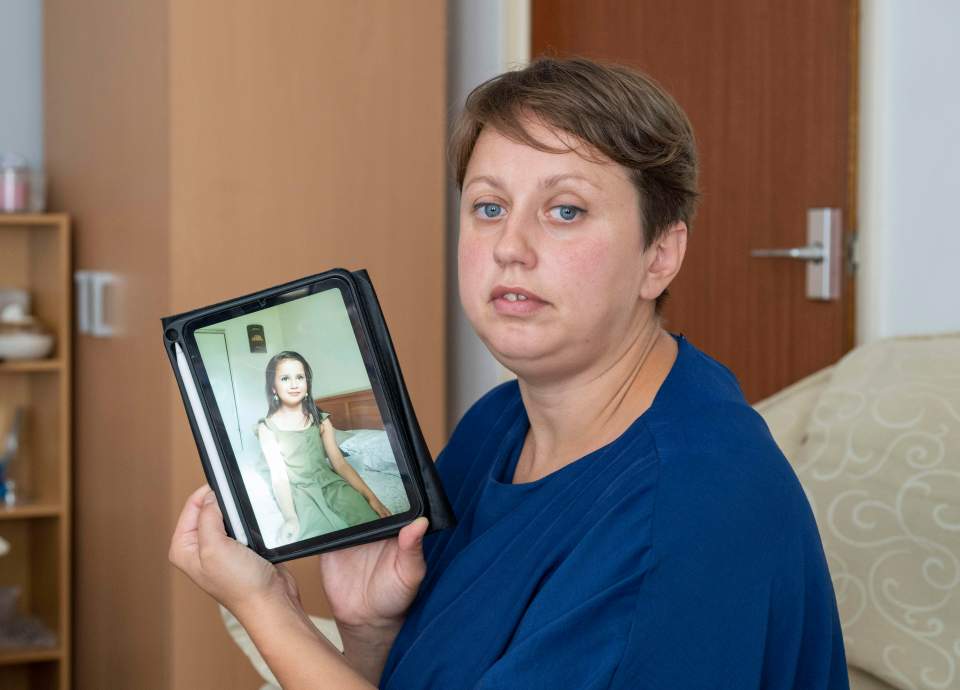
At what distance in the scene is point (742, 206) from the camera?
2.19m

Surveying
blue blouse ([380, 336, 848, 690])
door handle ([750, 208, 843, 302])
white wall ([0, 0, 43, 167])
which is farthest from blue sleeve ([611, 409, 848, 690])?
white wall ([0, 0, 43, 167])

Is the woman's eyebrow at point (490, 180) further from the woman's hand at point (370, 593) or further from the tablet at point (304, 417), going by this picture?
the woman's hand at point (370, 593)

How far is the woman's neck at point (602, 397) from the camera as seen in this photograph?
103 cm

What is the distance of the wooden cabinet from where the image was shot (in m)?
2.59

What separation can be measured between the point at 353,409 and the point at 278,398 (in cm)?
7

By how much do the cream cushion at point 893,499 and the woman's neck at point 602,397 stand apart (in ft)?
1.50

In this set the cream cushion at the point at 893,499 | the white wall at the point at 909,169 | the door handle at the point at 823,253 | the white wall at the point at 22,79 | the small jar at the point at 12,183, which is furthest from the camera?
the white wall at the point at 22,79

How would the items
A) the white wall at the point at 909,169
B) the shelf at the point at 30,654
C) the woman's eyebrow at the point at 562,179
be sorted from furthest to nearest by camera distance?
the shelf at the point at 30,654
the white wall at the point at 909,169
the woman's eyebrow at the point at 562,179

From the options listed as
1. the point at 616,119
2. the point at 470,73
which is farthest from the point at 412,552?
the point at 470,73

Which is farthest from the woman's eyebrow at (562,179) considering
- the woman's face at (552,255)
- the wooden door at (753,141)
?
the wooden door at (753,141)

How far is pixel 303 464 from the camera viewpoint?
1005mm

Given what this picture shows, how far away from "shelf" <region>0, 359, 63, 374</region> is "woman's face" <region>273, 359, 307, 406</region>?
5.76 feet

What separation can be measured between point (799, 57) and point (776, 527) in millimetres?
1438

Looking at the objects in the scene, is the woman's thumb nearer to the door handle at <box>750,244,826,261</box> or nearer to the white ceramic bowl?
the door handle at <box>750,244,826,261</box>
